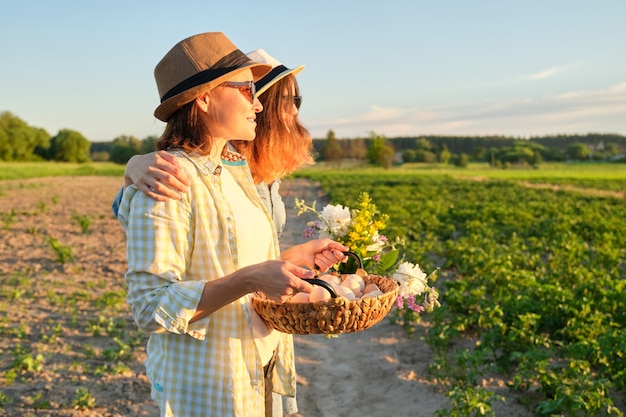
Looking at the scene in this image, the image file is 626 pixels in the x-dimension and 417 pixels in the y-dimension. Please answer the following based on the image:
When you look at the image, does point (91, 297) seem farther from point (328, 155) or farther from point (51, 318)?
point (328, 155)

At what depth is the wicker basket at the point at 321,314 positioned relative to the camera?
1.92m

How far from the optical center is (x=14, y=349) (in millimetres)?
5891

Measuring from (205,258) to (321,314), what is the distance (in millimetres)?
406

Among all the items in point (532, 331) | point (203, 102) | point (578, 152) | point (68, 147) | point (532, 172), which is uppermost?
point (68, 147)

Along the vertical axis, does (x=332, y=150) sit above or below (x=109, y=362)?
above

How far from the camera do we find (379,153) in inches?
3354

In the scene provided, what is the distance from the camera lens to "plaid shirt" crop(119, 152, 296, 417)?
5.98ft

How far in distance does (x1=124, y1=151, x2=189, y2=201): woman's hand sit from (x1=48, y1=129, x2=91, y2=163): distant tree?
336ft

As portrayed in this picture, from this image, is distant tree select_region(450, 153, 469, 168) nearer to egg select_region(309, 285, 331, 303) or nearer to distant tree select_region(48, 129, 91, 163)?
distant tree select_region(48, 129, 91, 163)

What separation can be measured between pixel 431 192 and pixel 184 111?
86.7 ft

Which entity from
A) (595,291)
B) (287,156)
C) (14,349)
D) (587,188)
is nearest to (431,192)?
(587,188)

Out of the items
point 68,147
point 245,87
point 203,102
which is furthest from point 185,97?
point 68,147

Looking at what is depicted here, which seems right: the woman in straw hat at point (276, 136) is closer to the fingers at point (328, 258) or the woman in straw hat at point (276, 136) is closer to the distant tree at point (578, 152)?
the fingers at point (328, 258)

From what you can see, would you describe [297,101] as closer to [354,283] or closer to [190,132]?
[190,132]
